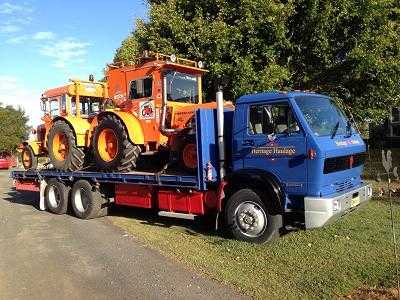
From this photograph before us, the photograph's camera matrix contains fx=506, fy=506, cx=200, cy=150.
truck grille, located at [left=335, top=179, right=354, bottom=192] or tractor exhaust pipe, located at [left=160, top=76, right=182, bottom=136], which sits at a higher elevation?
tractor exhaust pipe, located at [left=160, top=76, right=182, bottom=136]

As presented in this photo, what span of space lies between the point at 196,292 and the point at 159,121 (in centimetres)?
515

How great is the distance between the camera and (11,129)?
6041 cm

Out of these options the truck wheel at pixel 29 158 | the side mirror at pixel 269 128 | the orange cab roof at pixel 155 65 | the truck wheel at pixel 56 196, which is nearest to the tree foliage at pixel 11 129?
the truck wheel at pixel 29 158

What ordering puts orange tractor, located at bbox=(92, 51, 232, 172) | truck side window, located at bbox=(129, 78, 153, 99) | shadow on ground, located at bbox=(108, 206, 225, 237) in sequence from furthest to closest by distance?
truck side window, located at bbox=(129, 78, 153, 99) < orange tractor, located at bbox=(92, 51, 232, 172) < shadow on ground, located at bbox=(108, 206, 225, 237)

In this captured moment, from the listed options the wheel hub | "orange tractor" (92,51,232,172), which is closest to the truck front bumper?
the wheel hub

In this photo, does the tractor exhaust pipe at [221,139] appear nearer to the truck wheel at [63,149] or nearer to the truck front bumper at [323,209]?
the truck front bumper at [323,209]

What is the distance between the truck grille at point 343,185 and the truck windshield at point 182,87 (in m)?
4.18

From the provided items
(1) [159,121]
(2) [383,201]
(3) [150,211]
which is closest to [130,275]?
(1) [159,121]

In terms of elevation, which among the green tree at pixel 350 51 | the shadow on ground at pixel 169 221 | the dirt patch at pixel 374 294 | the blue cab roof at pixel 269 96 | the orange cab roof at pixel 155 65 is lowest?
the dirt patch at pixel 374 294

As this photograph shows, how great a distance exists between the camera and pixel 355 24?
15.7 meters

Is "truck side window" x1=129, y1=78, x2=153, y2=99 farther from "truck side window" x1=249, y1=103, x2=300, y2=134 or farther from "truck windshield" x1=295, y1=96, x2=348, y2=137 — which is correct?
"truck windshield" x1=295, y1=96, x2=348, y2=137

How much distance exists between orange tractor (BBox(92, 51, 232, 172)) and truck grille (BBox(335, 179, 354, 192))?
2974 mm

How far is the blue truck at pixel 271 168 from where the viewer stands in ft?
26.2

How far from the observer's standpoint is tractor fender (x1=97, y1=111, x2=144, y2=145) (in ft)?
35.9
